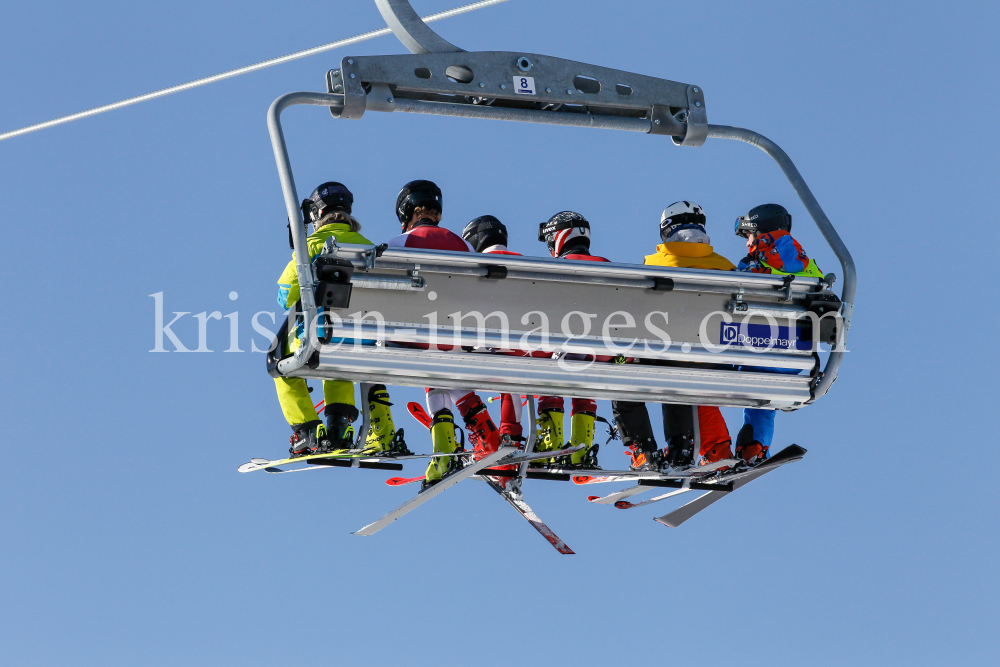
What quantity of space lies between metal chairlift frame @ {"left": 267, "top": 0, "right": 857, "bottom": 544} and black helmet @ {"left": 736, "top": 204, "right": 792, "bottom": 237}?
42.0 inches

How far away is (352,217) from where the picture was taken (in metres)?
9.50

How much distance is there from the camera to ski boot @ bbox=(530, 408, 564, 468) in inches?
394

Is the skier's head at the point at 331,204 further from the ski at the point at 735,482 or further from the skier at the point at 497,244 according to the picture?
the ski at the point at 735,482

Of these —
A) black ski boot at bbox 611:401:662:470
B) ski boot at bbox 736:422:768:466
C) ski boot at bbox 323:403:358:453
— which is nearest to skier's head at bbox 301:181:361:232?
ski boot at bbox 323:403:358:453

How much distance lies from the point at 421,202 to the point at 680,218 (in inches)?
62.7

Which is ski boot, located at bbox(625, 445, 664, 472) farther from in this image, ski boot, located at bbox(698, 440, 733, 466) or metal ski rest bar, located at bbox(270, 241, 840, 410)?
metal ski rest bar, located at bbox(270, 241, 840, 410)

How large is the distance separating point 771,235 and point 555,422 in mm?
1812

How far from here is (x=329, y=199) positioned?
372 inches

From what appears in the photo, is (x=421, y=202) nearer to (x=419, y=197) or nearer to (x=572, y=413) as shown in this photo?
(x=419, y=197)

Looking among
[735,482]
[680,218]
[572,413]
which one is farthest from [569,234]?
[735,482]

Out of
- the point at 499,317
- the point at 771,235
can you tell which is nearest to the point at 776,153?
the point at 771,235

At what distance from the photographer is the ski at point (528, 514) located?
34.6 feet

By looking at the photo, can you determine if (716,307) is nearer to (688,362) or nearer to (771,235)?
(688,362)

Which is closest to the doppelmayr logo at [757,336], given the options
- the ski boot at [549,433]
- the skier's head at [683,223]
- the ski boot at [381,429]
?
the skier's head at [683,223]
